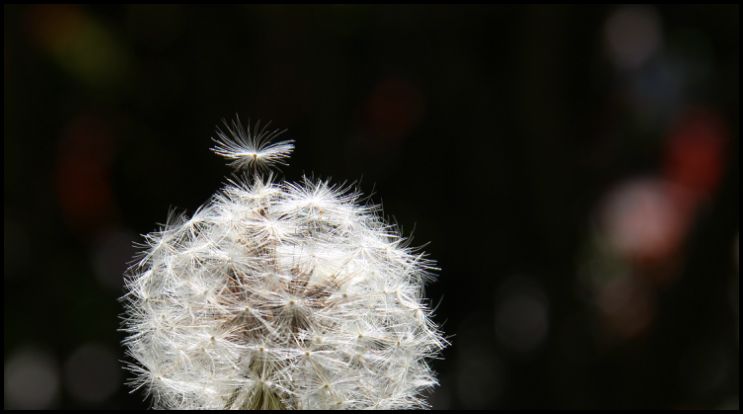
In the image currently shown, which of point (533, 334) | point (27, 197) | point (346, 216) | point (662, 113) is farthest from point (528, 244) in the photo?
point (346, 216)

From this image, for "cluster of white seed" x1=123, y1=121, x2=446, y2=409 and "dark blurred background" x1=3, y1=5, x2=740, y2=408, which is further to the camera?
"dark blurred background" x1=3, y1=5, x2=740, y2=408

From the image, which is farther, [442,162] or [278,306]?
[442,162]

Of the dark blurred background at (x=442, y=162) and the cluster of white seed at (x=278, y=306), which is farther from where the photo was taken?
the dark blurred background at (x=442, y=162)

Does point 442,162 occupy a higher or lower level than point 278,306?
lower

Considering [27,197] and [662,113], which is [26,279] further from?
[662,113]

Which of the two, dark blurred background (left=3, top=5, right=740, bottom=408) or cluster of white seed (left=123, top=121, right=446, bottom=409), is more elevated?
cluster of white seed (left=123, top=121, right=446, bottom=409)
